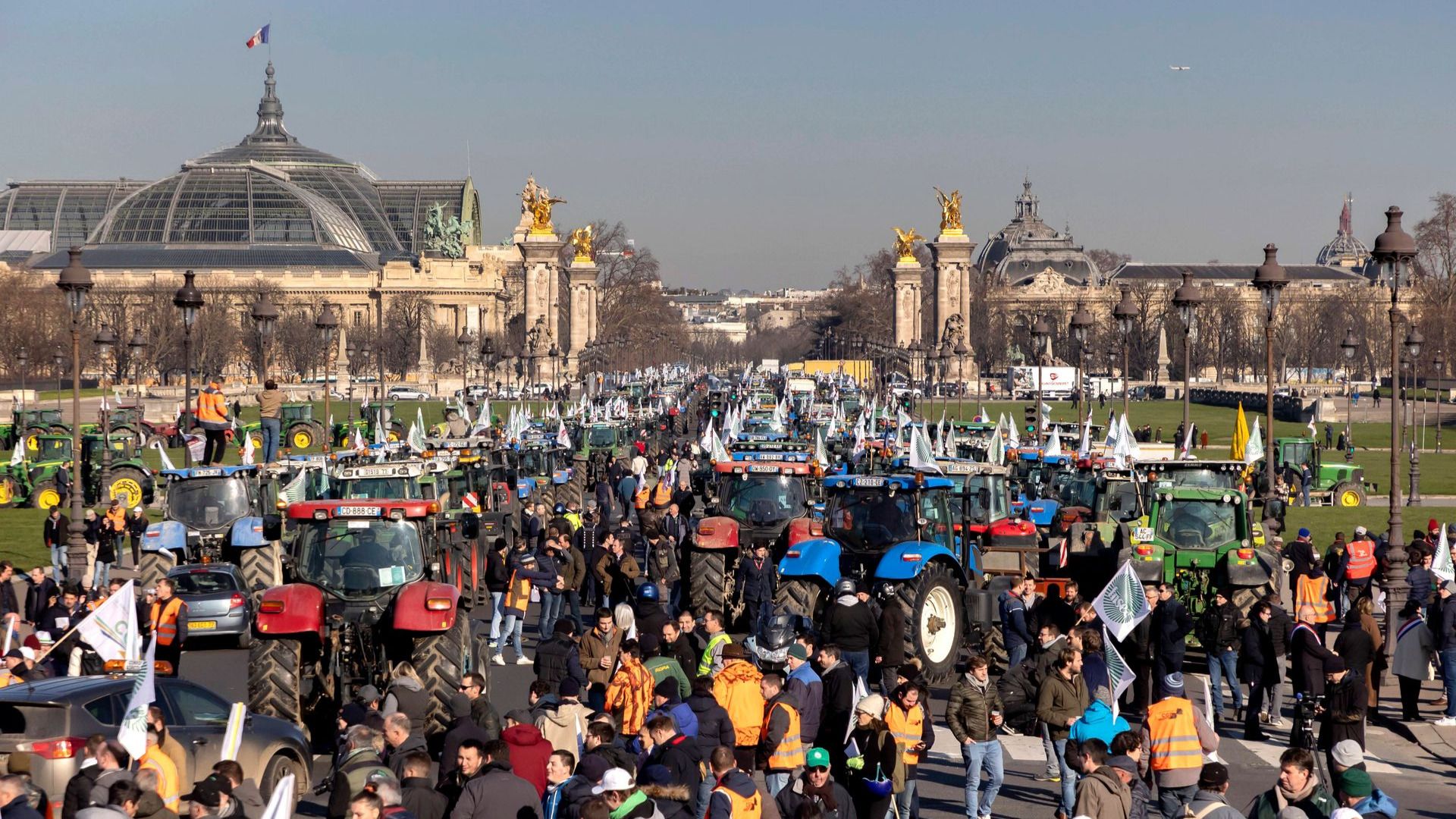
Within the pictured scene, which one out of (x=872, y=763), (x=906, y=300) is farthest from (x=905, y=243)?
(x=872, y=763)

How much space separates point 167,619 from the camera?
18172 mm

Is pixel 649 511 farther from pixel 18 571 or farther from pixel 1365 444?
pixel 1365 444

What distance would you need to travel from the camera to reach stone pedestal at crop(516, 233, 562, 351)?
12131 cm

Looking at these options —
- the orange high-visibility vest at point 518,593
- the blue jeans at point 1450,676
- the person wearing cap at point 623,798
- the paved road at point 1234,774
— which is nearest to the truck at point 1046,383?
the orange high-visibility vest at point 518,593

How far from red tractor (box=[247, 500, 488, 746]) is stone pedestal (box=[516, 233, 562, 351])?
103642 millimetres

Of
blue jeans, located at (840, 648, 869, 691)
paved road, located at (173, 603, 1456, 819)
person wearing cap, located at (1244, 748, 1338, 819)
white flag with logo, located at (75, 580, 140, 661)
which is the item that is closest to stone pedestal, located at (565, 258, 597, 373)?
paved road, located at (173, 603, 1456, 819)

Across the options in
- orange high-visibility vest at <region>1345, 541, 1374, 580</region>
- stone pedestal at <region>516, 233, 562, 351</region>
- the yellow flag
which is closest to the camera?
orange high-visibility vest at <region>1345, 541, 1374, 580</region>

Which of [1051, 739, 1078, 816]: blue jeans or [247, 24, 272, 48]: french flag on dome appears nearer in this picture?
[1051, 739, 1078, 816]: blue jeans

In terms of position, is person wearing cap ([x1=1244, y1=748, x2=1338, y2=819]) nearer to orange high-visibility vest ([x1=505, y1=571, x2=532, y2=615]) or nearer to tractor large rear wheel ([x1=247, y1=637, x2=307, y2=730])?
tractor large rear wheel ([x1=247, y1=637, x2=307, y2=730])

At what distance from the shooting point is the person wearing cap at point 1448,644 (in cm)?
1783

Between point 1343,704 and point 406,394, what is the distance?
98.7m

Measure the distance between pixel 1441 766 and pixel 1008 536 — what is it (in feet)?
18.2

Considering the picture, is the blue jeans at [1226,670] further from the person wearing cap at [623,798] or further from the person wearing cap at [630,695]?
the person wearing cap at [623,798]

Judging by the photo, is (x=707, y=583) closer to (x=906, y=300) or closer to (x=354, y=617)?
(x=354, y=617)
